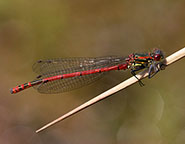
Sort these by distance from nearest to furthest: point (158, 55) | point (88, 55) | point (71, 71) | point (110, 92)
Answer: point (110, 92) < point (158, 55) < point (71, 71) < point (88, 55)

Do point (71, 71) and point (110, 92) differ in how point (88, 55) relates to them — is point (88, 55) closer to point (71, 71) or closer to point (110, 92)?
point (71, 71)

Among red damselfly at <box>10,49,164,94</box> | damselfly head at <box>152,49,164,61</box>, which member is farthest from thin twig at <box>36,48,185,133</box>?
red damselfly at <box>10,49,164,94</box>

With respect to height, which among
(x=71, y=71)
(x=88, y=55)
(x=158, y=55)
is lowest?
(x=158, y=55)

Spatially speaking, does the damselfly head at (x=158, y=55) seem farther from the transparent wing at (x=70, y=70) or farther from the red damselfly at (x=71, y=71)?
the transparent wing at (x=70, y=70)

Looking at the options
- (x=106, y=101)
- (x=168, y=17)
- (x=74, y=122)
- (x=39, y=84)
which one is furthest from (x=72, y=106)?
(x=168, y=17)

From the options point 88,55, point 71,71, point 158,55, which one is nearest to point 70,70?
point 71,71

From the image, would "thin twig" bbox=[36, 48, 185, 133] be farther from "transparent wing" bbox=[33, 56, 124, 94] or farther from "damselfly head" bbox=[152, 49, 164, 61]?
"transparent wing" bbox=[33, 56, 124, 94]

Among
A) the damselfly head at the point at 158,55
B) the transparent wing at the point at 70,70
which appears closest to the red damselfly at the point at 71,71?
the transparent wing at the point at 70,70

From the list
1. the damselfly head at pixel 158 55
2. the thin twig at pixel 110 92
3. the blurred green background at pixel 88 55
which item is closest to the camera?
the thin twig at pixel 110 92
